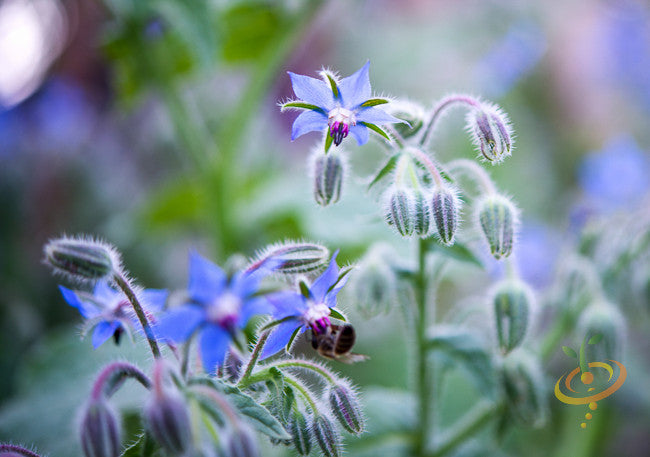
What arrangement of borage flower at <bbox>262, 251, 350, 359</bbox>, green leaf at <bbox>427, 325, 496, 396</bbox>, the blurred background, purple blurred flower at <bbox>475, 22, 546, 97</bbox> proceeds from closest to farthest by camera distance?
borage flower at <bbox>262, 251, 350, 359</bbox> < green leaf at <bbox>427, 325, 496, 396</bbox> < the blurred background < purple blurred flower at <bbox>475, 22, 546, 97</bbox>

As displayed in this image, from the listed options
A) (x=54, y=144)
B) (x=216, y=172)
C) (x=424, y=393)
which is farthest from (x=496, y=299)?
(x=54, y=144)

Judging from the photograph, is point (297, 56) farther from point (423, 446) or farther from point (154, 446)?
point (154, 446)

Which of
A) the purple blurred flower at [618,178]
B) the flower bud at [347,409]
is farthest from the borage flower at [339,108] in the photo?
the purple blurred flower at [618,178]

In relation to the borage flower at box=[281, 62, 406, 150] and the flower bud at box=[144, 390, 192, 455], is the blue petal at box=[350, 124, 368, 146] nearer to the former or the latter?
the borage flower at box=[281, 62, 406, 150]

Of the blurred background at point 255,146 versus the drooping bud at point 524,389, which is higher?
the blurred background at point 255,146

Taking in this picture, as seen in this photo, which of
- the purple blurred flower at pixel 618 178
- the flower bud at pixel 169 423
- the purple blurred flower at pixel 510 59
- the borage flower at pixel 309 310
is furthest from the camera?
the purple blurred flower at pixel 510 59

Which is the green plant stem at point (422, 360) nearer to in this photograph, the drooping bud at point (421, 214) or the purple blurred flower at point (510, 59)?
the drooping bud at point (421, 214)

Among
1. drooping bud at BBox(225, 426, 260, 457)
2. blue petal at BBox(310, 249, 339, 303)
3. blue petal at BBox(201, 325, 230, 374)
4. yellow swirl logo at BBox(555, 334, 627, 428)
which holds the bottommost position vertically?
yellow swirl logo at BBox(555, 334, 627, 428)

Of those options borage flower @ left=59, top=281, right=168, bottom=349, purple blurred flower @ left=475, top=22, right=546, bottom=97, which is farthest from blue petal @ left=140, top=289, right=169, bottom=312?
purple blurred flower @ left=475, top=22, right=546, bottom=97
